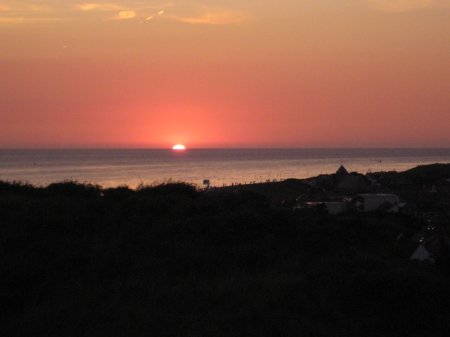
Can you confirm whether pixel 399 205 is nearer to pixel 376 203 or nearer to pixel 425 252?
pixel 376 203

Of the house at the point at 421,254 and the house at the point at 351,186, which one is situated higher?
the house at the point at 421,254

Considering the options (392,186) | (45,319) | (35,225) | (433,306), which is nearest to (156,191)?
(35,225)

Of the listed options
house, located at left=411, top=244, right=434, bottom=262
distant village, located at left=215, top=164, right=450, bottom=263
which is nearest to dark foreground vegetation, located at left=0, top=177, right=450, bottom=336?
house, located at left=411, top=244, right=434, bottom=262

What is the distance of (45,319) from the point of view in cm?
703

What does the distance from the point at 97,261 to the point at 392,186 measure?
4205 centimetres

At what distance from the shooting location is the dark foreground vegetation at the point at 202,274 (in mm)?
6934

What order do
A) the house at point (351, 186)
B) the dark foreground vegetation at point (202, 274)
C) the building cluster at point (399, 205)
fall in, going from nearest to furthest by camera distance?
1. the dark foreground vegetation at point (202, 274)
2. the building cluster at point (399, 205)
3. the house at point (351, 186)

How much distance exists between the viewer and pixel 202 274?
9242 mm

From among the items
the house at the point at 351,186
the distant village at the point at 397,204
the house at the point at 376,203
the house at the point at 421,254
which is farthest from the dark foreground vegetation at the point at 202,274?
the house at the point at 351,186

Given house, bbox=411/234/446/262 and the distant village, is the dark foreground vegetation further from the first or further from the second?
the distant village

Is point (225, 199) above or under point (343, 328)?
above

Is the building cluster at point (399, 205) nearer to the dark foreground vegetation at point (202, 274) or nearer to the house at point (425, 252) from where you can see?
the house at point (425, 252)

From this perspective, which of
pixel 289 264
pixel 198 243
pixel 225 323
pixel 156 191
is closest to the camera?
pixel 225 323

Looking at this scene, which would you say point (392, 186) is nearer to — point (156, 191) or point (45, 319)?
point (156, 191)
